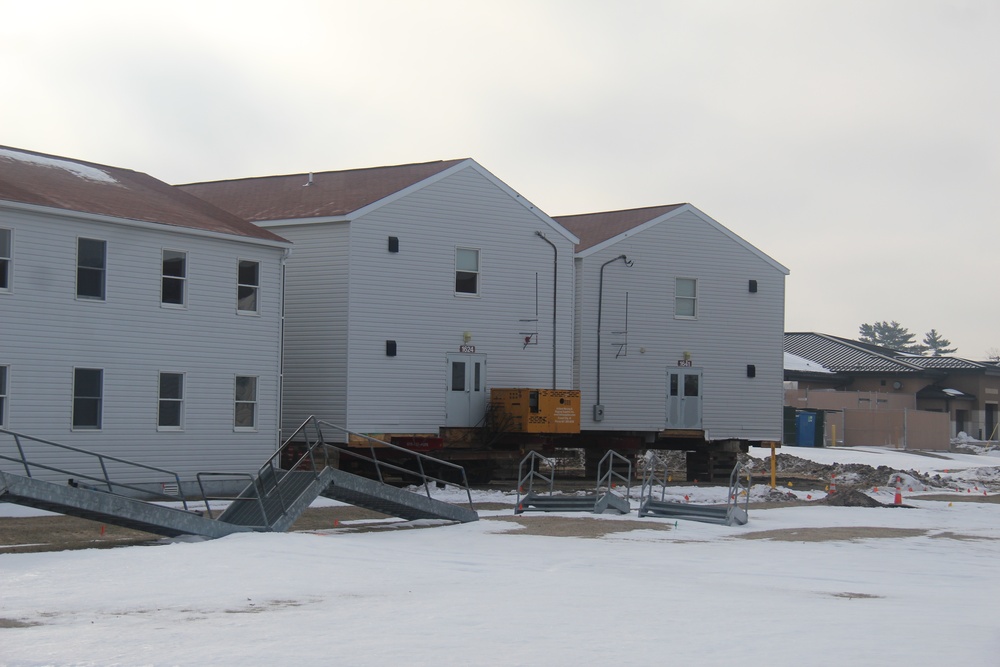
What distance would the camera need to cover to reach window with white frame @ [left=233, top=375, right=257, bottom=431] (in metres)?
29.6

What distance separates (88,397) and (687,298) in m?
19.2

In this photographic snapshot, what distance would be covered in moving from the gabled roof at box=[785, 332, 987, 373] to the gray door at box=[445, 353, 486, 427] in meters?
43.2

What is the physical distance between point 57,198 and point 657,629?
755 inches

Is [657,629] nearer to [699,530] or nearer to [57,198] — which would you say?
[699,530]

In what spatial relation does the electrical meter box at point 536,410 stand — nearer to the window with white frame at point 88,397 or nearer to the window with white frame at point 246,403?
the window with white frame at point 246,403

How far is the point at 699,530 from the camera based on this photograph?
22.6m

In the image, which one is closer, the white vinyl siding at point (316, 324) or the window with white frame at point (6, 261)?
→ the window with white frame at point (6, 261)

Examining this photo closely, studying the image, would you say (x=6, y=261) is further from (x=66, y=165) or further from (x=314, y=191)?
(x=314, y=191)

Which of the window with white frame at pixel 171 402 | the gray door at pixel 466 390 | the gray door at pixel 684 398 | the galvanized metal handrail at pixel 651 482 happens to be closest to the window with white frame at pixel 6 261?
the window with white frame at pixel 171 402

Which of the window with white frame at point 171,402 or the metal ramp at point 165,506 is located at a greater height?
the window with white frame at point 171,402

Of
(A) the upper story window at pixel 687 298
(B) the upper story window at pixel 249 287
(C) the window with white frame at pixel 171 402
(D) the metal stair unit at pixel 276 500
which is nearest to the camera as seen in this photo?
(D) the metal stair unit at pixel 276 500

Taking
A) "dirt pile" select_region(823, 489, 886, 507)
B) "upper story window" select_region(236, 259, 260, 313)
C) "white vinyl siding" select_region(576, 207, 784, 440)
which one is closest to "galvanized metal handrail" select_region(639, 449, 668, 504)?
"white vinyl siding" select_region(576, 207, 784, 440)

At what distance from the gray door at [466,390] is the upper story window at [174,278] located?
7.94 m

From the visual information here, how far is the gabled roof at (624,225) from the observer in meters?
37.6
